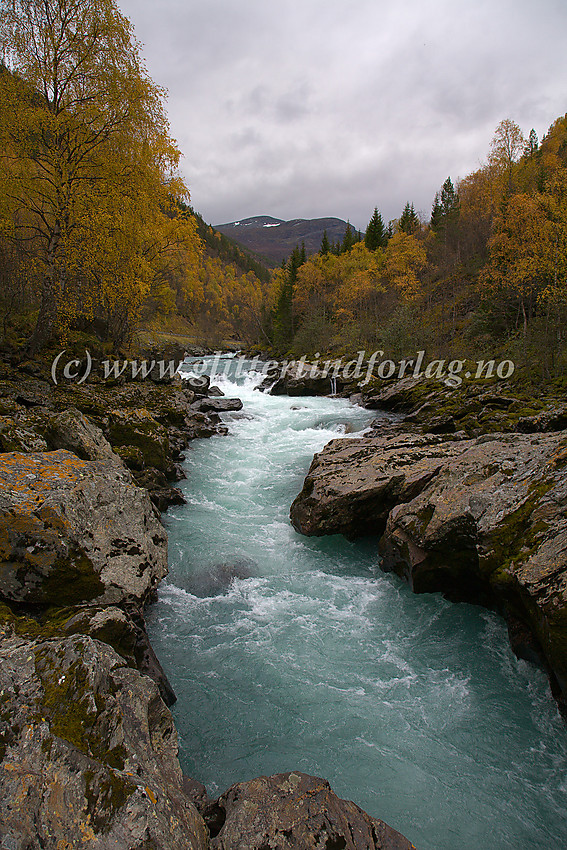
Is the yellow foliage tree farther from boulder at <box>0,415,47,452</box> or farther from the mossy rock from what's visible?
boulder at <box>0,415,47,452</box>

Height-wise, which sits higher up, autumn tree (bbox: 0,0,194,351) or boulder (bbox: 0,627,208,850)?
autumn tree (bbox: 0,0,194,351)

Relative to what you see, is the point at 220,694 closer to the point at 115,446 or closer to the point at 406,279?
the point at 115,446

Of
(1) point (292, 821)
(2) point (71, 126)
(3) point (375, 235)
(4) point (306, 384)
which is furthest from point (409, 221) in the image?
(1) point (292, 821)

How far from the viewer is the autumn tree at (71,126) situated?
12.3m

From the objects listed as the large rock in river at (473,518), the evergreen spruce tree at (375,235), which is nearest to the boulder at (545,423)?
the large rock in river at (473,518)

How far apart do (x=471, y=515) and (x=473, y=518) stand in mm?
64

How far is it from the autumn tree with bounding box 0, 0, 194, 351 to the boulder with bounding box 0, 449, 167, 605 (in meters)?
9.58

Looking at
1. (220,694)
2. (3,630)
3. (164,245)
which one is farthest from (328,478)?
(164,245)

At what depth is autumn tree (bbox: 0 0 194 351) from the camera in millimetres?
12266

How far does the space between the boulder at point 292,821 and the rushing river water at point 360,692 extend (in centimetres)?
111

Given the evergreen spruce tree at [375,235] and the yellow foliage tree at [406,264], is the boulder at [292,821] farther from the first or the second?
the evergreen spruce tree at [375,235]

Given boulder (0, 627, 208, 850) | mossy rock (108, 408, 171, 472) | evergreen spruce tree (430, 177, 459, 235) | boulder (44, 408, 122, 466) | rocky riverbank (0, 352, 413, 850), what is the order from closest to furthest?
boulder (0, 627, 208, 850), rocky riverbank (0, 352, 413, 850), boulder (44, 408, 122, 466), mossy rock (108, 408, 171, 472), evergreen spruce tree (430, 177, 459, 235)

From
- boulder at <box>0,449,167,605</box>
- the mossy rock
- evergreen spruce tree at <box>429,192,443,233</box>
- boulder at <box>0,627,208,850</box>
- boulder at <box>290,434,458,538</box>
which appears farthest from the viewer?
evergreen spruce tree at <box>429,192,443,233</box>

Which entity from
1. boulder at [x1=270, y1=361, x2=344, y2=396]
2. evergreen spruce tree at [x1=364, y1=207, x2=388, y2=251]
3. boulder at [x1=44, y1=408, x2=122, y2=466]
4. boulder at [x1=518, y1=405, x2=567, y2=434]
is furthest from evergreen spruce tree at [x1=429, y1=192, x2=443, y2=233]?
boulder at [x1=44, y1=408, x2=122, y2=466]
